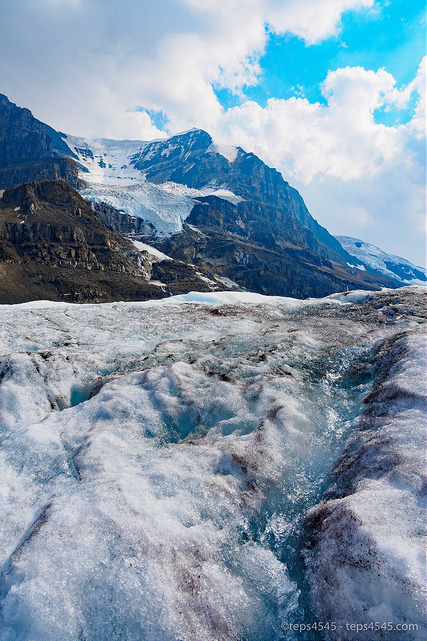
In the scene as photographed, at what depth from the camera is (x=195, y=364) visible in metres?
14.1

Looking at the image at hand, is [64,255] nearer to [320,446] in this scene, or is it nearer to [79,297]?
[79,297]

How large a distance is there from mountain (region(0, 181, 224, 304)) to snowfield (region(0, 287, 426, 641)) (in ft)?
263

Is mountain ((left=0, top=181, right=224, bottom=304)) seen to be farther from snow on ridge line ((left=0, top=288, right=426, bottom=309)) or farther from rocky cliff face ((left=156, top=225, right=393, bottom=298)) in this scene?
snow on ridge line ((left=0, top=288, right=426, bottom=309))

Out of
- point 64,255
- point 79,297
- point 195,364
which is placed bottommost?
point 79,297

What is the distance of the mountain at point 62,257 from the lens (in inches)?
3465

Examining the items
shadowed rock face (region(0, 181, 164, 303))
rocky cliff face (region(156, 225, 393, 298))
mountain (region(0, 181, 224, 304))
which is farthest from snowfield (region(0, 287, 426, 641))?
rocky cliff face (region(156, 225, 393, 298))

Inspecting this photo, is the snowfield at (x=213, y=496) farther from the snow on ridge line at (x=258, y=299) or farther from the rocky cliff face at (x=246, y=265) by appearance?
the rocky cliff face at (x=246, y=265)

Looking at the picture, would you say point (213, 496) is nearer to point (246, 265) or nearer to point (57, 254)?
point (57, 254)

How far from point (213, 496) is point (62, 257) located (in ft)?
360

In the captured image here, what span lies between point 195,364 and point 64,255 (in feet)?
341

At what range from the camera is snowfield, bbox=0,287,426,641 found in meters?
4.96

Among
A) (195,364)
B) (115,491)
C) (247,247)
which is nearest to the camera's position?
(115,491)

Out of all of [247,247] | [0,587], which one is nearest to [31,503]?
[0,587]

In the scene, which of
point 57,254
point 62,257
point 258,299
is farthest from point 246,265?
point 258,299
